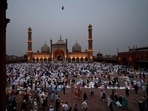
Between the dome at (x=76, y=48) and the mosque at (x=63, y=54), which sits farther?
the dome at (x=76, y=48)

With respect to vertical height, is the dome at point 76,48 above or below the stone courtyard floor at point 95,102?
above

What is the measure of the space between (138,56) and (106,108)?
26710mm

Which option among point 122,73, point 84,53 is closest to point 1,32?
point 122,73

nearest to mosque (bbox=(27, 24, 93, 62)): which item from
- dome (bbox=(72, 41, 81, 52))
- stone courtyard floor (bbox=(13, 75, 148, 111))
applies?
dome (bbox=(72, 41, 81, 52))

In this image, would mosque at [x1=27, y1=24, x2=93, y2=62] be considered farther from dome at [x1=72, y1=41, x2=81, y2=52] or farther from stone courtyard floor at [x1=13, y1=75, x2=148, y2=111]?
stone courtyard floor at [x1=13, y1=75, x2=148, y2=111]

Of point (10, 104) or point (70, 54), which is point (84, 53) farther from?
point (10, 104)

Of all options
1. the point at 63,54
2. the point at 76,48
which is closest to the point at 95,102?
the point at 63,54

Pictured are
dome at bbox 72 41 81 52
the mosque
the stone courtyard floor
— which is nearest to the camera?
the stone courtyard floor

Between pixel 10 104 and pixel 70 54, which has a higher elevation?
pixel 70 54

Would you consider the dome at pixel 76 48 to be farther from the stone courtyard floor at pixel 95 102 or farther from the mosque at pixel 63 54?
the stone courtyard floor at pixel 95 102

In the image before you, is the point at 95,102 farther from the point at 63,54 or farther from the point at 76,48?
the point at 76,48

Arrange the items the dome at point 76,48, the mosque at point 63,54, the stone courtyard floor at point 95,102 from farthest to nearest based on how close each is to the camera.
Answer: the dome at point 76,48, the mosque at point 63,54, the stone courtyard floor at point 95,102

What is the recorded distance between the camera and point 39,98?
1178cm

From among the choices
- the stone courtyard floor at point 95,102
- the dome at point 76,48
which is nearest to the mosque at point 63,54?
the dome at point 76,48
